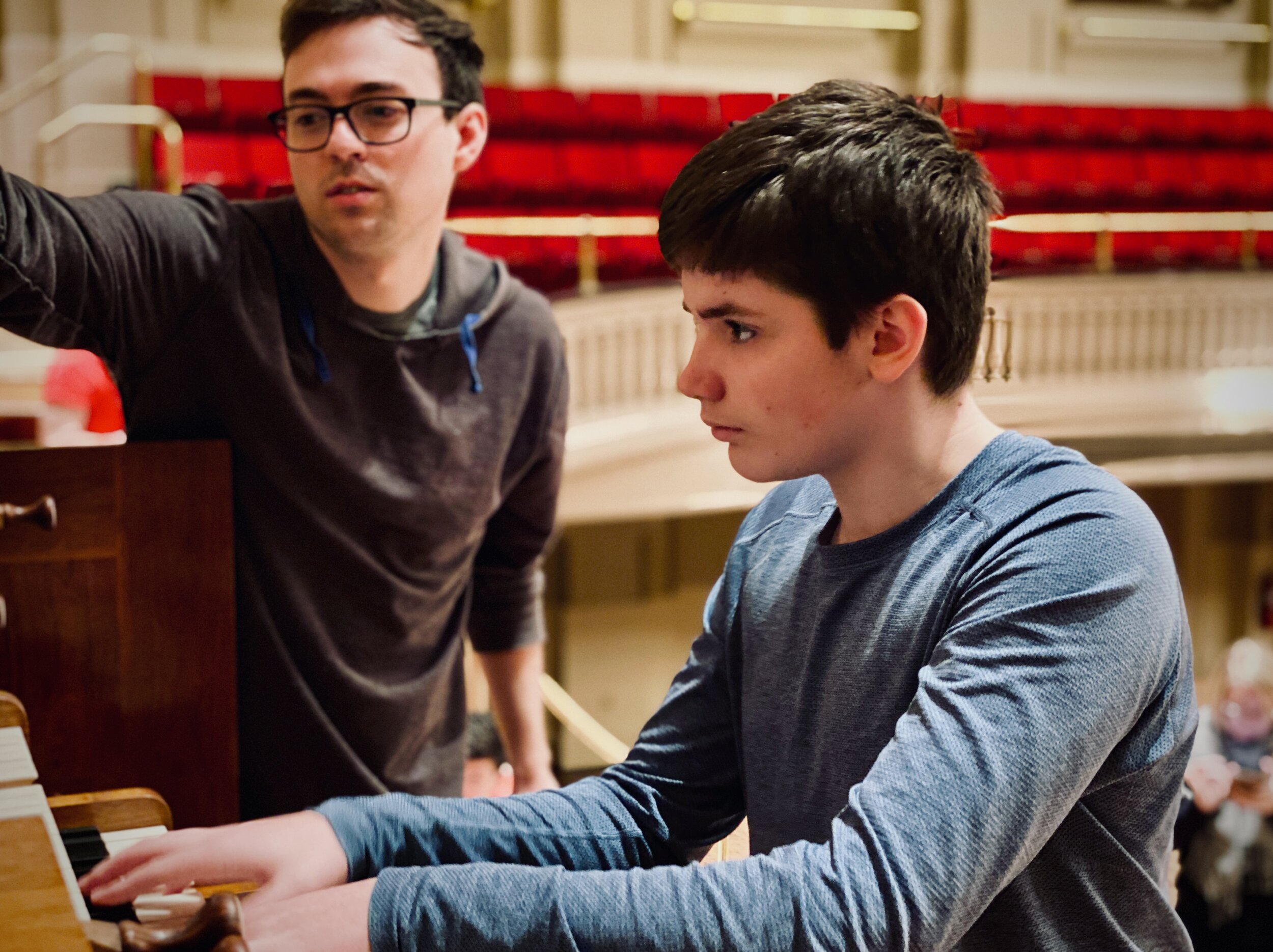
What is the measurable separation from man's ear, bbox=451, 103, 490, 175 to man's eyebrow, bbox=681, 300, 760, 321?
2.15ft

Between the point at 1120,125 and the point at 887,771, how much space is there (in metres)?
5.66

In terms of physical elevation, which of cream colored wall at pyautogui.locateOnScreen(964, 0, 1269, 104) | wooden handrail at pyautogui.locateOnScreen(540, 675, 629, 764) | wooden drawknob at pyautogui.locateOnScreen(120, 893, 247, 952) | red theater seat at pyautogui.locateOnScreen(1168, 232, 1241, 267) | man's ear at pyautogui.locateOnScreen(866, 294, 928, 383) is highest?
cream colored wall at pyautogui.locateOnScreen(964, 0, 1269, 104)

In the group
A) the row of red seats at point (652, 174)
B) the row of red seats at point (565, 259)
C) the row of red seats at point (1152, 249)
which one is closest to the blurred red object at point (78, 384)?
the row of red seats at point (652, 174)

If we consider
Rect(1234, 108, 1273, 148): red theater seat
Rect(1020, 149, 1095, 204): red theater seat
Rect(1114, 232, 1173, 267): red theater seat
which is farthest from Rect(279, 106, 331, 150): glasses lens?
Rect(1234, 108, 1273, 148): red theater seat

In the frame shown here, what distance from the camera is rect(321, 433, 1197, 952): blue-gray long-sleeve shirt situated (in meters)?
0.64

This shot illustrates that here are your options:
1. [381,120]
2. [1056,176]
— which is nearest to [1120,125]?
[1056,176]

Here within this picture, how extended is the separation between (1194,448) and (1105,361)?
51cm

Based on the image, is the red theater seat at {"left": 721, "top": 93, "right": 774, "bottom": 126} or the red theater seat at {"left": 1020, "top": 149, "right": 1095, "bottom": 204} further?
the red theater seat at {"left": 1020, "top": 149, "right": 1095, "bottom": 204}

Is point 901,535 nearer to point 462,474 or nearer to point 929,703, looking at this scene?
point 929,703

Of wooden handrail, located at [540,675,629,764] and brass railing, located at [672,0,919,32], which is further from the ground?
brass railing, located at [672,0,919,32]

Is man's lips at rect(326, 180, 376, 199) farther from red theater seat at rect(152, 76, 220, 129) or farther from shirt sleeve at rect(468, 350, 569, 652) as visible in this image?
red theater seat at rect(152, 76, 220, 129)

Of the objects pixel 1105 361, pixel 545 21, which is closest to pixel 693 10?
pixel 545 21

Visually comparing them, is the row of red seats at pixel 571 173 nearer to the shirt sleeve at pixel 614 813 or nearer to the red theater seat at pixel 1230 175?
the red theater seat at pixel 1230 175

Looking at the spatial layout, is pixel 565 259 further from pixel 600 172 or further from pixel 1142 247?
pixel 1142 247
